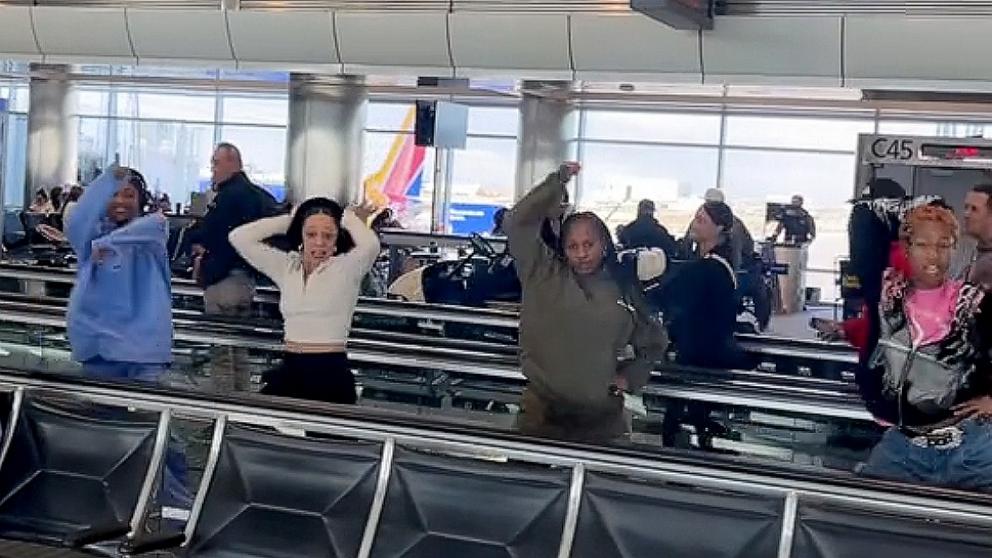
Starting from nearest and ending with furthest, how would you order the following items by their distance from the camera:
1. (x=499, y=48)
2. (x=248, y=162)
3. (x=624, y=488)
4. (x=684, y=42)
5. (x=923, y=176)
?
(x=624, y=488) < (x=684, y=42) < (x=499, y=48) < (x=923, y=176) < (x=248, y=162)

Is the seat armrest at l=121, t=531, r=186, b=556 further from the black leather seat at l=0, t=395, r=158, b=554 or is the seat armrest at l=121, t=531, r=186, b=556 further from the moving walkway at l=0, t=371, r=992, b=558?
the black leather seat at l=0, t=395, r=158, b=554

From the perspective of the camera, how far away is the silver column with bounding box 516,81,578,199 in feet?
68.9

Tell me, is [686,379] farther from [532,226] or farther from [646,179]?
[646,179]

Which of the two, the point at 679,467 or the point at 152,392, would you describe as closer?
the point at 679,467

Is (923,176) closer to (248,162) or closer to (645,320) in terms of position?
(645,320)

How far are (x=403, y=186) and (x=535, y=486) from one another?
2191 cm

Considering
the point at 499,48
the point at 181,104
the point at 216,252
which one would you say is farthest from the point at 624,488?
the point at 181,104

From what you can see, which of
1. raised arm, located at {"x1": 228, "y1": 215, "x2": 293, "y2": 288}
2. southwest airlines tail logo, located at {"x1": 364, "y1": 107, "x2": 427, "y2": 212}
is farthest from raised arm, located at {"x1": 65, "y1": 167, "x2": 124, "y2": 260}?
southwest airlines tail logo, located at {"x1": 364, "y1": 107, "x2": 427, "y2": 212}

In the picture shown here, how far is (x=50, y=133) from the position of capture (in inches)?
899

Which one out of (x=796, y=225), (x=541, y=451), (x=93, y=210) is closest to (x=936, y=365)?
(x=541, y=451)

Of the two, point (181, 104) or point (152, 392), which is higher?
point (181, 104)

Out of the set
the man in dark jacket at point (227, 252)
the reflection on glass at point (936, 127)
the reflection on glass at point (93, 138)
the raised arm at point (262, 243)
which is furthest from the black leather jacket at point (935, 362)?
the reflection on glass at point (93, 138)

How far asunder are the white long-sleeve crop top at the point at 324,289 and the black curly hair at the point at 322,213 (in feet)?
0.09

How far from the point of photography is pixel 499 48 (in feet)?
29.0
